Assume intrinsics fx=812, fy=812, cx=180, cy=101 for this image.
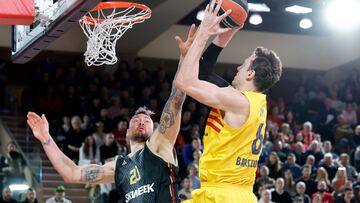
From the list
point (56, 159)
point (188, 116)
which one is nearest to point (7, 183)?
point (188, 116)

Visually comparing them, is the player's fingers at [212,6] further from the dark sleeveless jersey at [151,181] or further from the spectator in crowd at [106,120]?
the spectator in crowd at [106,120]

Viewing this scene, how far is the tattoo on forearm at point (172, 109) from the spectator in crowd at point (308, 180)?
10177mm

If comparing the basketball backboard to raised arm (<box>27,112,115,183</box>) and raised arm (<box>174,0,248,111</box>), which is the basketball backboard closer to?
raised arm (<box>27,112,115,183</box>)

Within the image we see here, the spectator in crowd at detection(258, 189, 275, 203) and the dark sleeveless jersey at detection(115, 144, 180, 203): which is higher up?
the dark sleeveless jersey at detection(115, 144, 180, 203)

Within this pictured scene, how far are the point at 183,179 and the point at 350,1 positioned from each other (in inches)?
276

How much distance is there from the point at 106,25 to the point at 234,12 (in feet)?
8.29

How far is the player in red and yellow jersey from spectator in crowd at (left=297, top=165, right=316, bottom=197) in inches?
418

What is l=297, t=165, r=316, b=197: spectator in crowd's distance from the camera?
16.4 m

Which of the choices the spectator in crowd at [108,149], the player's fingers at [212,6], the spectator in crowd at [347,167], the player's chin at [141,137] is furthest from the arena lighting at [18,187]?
the player's fingers at [212,6]

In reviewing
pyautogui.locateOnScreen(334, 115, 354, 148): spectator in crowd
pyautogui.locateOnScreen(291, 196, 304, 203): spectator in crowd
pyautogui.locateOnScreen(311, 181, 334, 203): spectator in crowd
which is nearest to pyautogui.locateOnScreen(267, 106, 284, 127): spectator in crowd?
pyautogui.locateOnScreen(334, 115, 354, 148): spectator in crowd

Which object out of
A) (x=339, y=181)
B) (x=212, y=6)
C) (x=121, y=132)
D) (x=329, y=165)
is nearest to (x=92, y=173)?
(x=212, y=6)

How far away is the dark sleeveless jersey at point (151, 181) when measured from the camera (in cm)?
682

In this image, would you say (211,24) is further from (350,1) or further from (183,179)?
(350,1)

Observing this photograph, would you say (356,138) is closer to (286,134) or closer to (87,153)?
(286,134)
